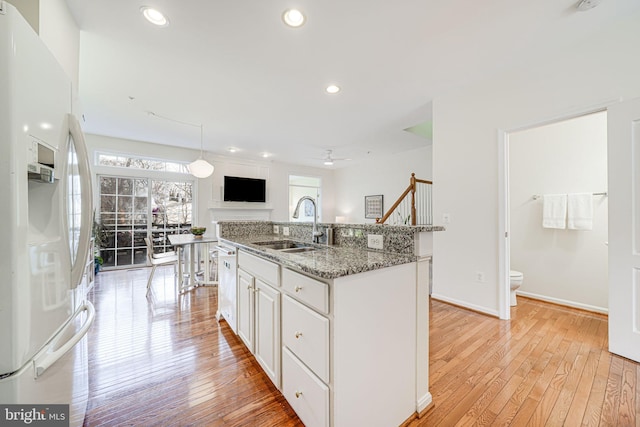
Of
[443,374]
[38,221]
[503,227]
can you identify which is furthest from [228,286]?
[503,227]

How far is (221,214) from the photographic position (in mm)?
6027

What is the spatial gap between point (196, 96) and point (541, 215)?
186 inches

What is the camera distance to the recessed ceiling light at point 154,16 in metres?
1.78

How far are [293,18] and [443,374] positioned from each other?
283 cm

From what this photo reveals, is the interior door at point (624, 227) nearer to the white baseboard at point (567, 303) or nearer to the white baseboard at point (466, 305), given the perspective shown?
the white baseboard at point (466, 305)

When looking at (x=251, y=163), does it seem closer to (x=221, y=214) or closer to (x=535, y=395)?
(x=221, y=214)

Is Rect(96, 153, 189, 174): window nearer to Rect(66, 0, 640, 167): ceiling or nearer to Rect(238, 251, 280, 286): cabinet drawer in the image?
Rect(66, 0, 640, 167): ceiling

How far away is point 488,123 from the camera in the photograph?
267cm

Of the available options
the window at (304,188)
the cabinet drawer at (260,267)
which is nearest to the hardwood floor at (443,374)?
the cabinet drawer at (260,267)

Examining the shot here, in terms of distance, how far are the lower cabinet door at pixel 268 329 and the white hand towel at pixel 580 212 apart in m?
3.55

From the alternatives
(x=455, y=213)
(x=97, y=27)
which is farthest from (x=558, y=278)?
(x=97, y=27)

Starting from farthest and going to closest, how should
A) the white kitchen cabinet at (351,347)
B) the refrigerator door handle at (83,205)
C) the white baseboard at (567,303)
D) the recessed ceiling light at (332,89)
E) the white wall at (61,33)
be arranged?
1. the recessed ceiling light at (332,89)
2. the white baseboard at (567,303)
3. the white wall at (61,33)
4. the white kitchen cabinet at (351,347)
5. the refrigerator door handle at (83,205)

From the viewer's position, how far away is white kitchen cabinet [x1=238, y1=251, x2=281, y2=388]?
1.50 meters

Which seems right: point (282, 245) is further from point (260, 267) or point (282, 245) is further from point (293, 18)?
point (293, 18)
